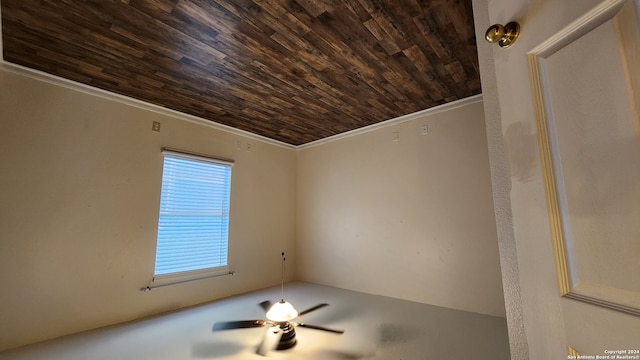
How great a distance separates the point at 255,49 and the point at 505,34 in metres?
2.15

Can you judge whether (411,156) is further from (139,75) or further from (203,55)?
(139,75)

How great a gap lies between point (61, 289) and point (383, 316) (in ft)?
12.0

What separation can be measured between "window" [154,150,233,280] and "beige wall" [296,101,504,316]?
1.71 meters

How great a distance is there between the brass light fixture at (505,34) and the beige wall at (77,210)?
3938 millimetres

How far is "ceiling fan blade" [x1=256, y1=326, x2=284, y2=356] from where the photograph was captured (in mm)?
2379

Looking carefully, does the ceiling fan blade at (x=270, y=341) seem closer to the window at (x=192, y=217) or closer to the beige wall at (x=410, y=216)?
the window at (x=192, y=217)

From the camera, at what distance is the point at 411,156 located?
13.1ft

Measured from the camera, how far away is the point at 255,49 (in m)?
2.41

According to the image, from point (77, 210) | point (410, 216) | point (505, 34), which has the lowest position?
point (410, 216)

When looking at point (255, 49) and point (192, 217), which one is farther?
point (192, 217)

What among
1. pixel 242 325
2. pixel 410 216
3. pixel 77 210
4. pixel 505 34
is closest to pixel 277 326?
pixel 242 325

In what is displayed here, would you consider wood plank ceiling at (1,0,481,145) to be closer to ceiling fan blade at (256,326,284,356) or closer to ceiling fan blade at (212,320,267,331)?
ceiling fan blade at (212,320,267,331)

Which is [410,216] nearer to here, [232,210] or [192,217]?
[232,210]

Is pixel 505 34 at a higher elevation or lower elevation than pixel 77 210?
higher
